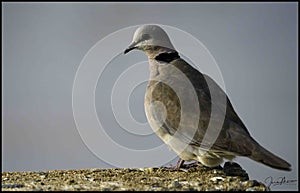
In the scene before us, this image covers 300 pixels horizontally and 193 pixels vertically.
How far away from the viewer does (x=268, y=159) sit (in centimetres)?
691

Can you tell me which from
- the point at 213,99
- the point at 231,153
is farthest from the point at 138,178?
the point at 213,99

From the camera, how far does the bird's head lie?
30.8 ft

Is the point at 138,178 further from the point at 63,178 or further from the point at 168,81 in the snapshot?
the point at 168,81

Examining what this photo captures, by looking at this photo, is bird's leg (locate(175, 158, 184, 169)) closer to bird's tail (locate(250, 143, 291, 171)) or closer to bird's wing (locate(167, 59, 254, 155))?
bird's wing (locate(167, 59, 254, 155))

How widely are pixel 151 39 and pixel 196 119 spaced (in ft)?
7.01

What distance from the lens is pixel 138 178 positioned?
6.82m

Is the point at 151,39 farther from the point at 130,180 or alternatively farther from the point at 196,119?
the point at 130,180

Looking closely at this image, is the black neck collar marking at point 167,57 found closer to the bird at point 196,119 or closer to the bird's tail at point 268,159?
the bird at point 196,119

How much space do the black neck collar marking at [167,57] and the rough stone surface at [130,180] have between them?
6.59 ft

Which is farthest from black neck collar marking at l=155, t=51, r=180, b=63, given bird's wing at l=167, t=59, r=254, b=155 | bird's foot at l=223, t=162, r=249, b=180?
bird's foot at l=223, t=162, r=249, b=180

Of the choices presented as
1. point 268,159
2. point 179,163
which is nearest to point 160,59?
point 179,163

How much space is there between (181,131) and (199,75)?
116cm

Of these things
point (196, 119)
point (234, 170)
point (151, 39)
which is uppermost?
point (151, 39)

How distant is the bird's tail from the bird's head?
2.89m
